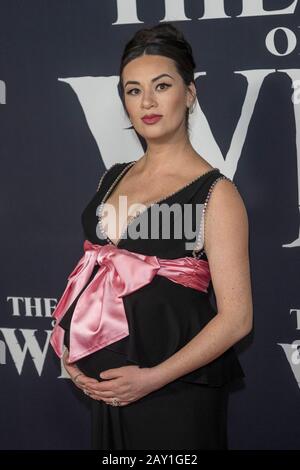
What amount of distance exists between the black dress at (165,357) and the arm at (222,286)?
4 cm

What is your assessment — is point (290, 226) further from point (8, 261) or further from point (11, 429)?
point (11, 429)

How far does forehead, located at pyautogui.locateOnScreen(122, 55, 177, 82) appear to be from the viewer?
59.9 inches

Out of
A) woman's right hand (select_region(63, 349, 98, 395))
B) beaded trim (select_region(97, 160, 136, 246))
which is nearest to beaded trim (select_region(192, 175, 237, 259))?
beaded trim (select_region(97, 160, 136, 246))

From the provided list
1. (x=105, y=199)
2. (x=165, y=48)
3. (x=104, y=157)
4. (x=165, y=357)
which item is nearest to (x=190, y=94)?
(x=165, y=48)

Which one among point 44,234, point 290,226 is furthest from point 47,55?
point 290,226

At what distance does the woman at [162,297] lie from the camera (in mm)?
1437

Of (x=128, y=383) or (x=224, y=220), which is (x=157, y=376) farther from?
(x=224, y=220)

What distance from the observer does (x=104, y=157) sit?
6.40 ft

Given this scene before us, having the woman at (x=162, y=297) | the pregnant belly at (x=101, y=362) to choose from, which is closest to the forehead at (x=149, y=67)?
the woman at (x=162, y=297)

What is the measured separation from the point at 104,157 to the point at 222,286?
0.67 metres

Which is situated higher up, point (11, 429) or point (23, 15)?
point (23, 15)

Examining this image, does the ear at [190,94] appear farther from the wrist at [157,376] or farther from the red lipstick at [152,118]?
the wrist at [157,376]
